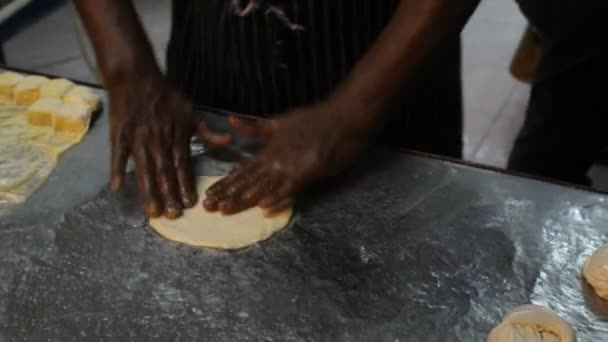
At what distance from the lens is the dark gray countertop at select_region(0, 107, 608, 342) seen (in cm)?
100

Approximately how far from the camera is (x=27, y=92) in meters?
1.37

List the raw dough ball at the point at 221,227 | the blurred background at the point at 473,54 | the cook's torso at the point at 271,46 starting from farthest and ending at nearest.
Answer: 1. the blurred background at the point at 473,54
2. the cook's torso at the point at 271,46
3. the raw dough ball at the point at 221,227

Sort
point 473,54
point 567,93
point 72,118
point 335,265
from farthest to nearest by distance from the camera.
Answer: point 473,54, point 567,93, point 72,118, point 335,265

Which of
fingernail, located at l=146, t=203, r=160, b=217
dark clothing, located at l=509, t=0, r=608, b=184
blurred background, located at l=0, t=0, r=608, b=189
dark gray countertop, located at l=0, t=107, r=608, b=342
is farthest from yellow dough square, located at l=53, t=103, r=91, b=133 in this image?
blurred background, located at l=0, t=0, r=608, b=189

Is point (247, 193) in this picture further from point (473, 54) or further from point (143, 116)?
point (473, 54)

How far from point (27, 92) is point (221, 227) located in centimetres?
45

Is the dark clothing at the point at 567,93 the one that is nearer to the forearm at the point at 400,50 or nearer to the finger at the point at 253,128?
the forearm at the point at 400,50

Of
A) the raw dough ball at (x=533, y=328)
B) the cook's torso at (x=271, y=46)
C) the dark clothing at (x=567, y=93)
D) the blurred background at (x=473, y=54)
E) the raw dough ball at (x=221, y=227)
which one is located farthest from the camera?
the blurred background at (x=473, y=54)

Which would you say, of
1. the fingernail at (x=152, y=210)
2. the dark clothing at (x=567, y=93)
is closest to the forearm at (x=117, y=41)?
the fingernail at (x=152, y=210)

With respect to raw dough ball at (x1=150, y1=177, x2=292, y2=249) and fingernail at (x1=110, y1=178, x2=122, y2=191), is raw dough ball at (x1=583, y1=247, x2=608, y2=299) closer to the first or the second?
raw dough ball at (x1=150, y1=177, x2=292, y2=249)

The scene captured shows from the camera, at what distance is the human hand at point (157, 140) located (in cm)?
117

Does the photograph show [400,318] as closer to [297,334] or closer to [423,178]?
[297,334]

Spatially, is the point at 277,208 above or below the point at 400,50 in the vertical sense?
below

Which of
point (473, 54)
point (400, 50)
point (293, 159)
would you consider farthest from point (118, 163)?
point (473, 54)
